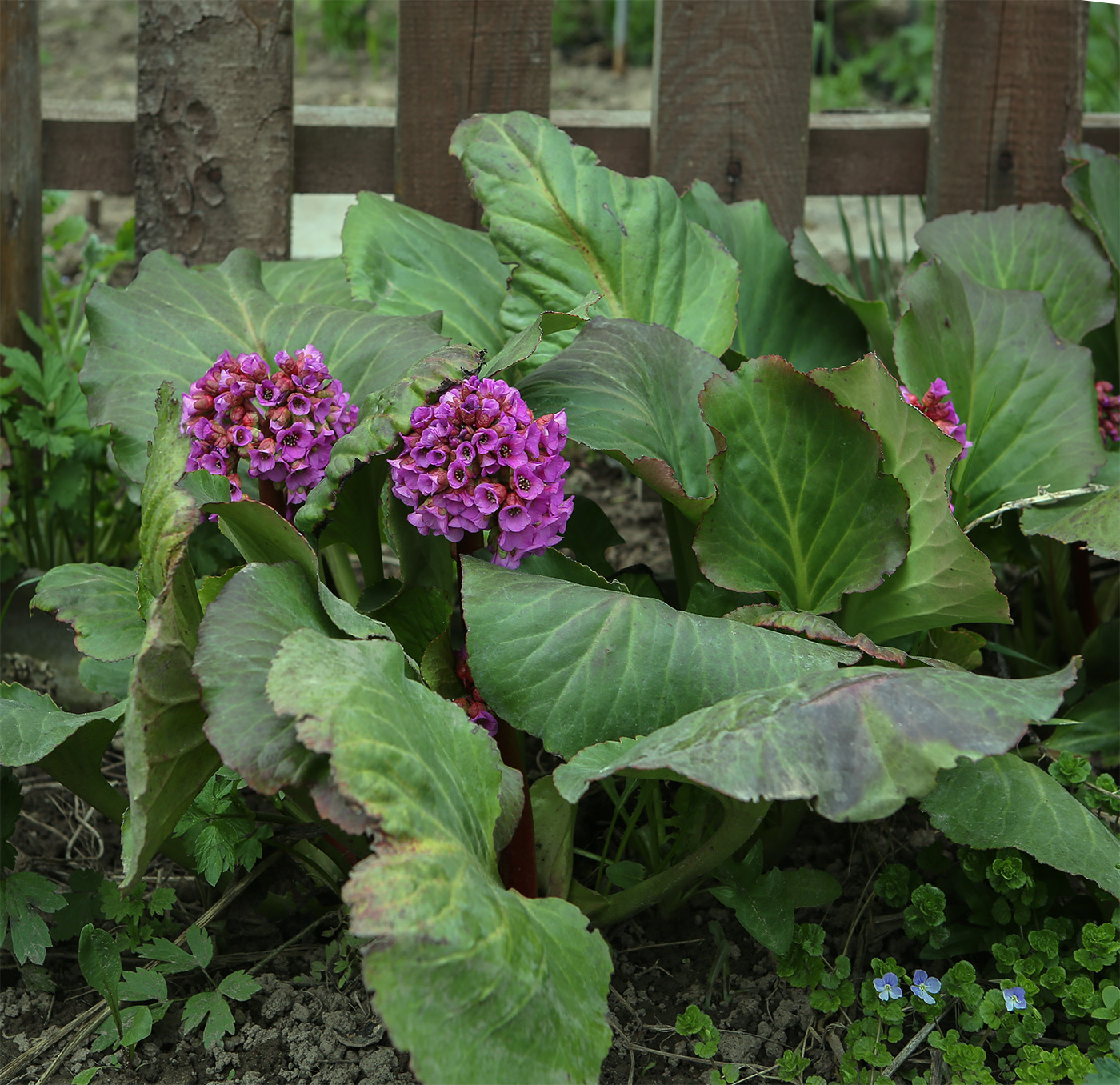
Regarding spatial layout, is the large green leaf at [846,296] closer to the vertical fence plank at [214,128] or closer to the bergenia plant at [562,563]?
the bergenia plant at [562,563]

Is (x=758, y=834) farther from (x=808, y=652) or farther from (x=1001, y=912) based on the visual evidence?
(x=808, y=652)

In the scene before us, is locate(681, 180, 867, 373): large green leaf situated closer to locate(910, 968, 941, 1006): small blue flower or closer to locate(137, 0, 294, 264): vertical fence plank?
locate(137, 0, 294, 264): vertical fence plank

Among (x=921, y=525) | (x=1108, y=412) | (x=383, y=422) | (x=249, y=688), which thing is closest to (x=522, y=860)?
(x=249, y=688)

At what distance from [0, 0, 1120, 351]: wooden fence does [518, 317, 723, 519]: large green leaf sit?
0.90m

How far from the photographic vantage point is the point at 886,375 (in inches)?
51.2

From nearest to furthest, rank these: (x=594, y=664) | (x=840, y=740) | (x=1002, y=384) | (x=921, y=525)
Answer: (x=840, y=740)
(x=594, y=664)
(x=921, y=525)
(x=1002, y=384)

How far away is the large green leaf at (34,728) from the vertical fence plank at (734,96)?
61.4 inches

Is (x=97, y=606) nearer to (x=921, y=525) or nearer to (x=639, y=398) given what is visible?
(x=639, y=398)

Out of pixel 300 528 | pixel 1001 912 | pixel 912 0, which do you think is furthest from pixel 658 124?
pixel 912 0

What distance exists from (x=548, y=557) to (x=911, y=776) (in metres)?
0.53

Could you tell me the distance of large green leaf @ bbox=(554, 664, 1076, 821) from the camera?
3.00 feet

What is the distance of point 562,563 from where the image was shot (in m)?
1.32

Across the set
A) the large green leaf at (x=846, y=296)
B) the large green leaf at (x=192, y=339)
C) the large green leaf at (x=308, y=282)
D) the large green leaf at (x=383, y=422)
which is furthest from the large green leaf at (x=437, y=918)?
the large green leaf at (x=846, y=296)

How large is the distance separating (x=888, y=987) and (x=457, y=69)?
1771 millimetres
